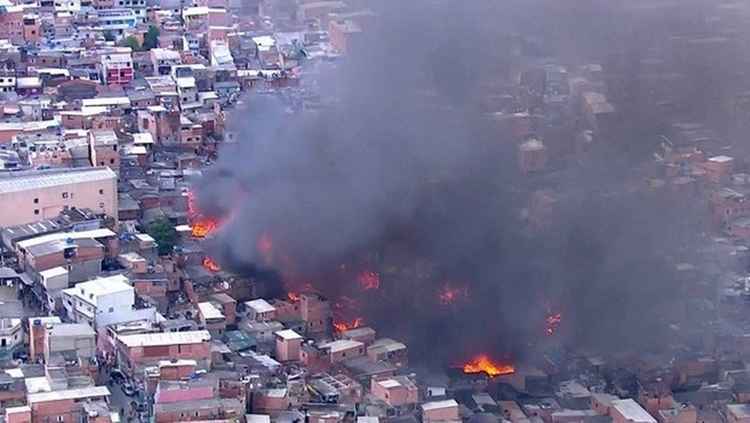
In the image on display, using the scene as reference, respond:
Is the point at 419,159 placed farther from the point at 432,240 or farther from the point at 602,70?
the point at 602,70

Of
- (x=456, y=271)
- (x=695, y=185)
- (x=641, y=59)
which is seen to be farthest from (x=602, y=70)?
(x=456, y=271)

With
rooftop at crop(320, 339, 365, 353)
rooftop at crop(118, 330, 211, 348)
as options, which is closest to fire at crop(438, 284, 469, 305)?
rooftop at crop(320, 339, 365, 353)

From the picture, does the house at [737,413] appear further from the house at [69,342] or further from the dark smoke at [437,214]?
the house at [69,342]

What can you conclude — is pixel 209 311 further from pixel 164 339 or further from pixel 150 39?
pixel 150 39

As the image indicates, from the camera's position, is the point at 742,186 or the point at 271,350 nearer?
the point at 271,350

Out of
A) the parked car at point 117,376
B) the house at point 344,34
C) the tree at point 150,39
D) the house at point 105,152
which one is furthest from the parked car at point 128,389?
the tree at point 150,39

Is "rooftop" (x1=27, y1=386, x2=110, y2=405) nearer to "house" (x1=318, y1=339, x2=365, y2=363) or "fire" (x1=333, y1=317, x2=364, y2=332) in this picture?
"house" (x1=318, y1=339, x2=365, y2=363)
